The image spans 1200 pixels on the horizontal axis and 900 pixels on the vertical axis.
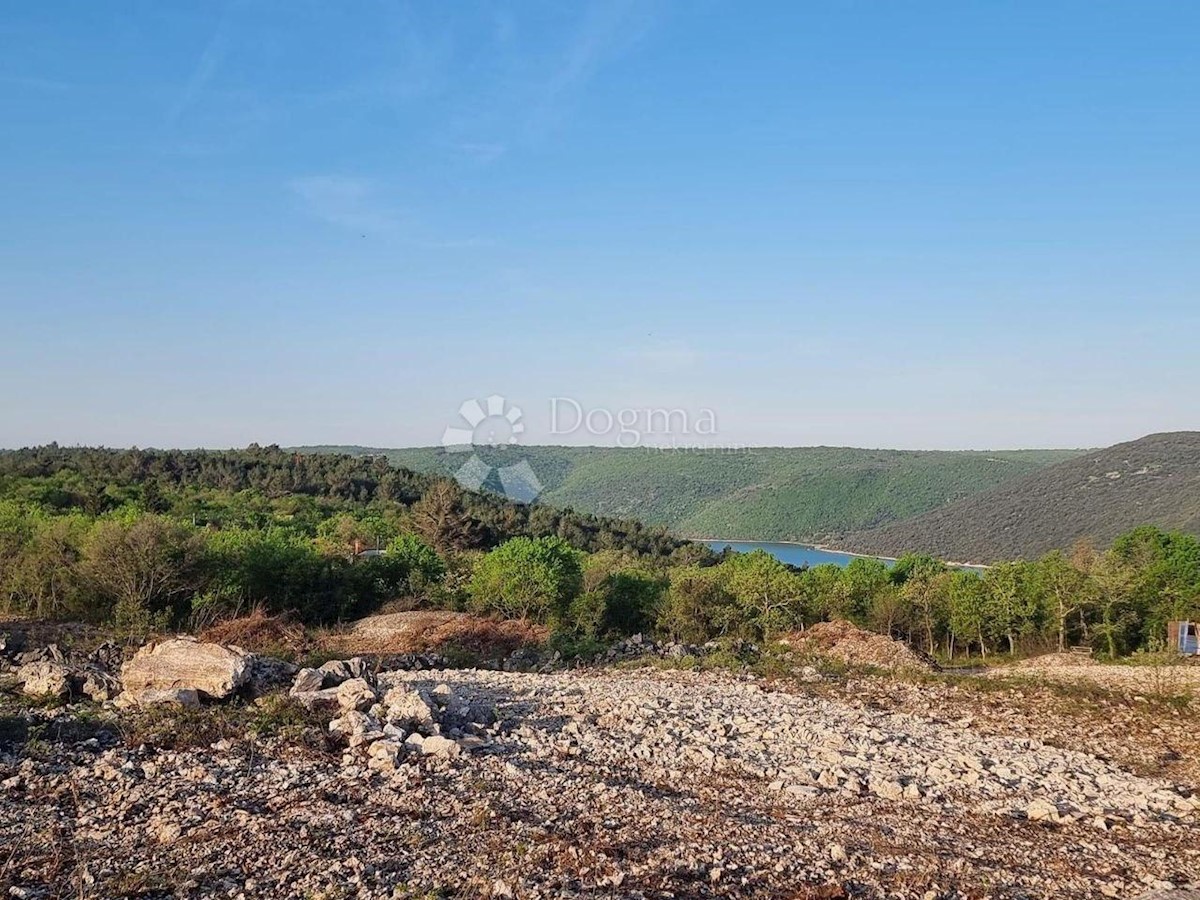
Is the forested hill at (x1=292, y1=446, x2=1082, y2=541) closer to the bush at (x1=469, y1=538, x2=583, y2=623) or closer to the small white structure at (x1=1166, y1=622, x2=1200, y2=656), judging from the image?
the bush at (x1=469, y1=538, x2=583, y2=623)

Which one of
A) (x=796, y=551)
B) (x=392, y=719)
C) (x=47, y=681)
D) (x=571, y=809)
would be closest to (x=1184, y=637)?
(x=571, y=809)

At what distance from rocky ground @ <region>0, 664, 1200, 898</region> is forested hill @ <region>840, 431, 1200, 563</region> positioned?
56.9 metres

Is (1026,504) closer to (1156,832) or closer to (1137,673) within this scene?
(1137,673)

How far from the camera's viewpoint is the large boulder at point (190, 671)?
961 centimetres

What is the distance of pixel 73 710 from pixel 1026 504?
82.6m

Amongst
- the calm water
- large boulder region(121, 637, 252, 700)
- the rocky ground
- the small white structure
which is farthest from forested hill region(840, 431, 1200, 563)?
large boulder region(121, 637, 252, 700)

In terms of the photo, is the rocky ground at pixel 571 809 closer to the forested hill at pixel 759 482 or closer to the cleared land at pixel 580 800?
the cleared land at pixel 580 800

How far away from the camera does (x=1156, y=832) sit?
7.06m

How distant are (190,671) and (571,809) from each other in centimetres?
564

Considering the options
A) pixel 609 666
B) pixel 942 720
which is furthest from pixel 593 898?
pixel 609 666

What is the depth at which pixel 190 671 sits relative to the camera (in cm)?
980

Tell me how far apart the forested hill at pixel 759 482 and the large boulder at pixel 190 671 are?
81.8 metres

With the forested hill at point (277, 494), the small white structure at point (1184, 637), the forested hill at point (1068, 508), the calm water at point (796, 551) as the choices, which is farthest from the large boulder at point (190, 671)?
the calm water at point (796, 551)

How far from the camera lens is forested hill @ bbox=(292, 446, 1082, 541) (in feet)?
332
